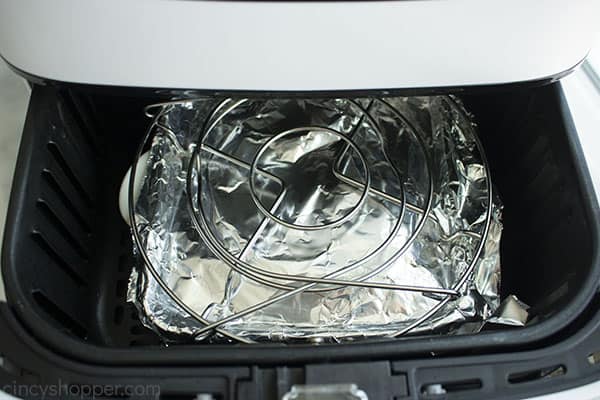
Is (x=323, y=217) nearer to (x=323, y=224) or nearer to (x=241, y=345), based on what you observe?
(x=323, y=224)

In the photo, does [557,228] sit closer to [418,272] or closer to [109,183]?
[418,272]

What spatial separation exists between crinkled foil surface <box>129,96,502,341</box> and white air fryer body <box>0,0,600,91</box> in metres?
0.17

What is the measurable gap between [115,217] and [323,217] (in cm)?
23

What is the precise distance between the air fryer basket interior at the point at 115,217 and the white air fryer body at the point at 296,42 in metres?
0.09

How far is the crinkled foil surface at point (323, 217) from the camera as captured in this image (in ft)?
1.92

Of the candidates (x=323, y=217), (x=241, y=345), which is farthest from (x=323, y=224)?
(x=241, y=345)

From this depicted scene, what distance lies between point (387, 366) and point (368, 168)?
0.28 m

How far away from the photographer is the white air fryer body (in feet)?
1.41

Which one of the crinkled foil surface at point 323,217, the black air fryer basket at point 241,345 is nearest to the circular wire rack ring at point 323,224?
the crinkled foil surface at point 323,217

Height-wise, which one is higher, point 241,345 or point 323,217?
point 323,217

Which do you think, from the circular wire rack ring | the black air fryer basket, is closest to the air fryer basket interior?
the black air fryer basket

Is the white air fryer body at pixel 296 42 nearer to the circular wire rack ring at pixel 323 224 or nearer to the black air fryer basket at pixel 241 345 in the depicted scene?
the black air fryer basket at pixel 241 345

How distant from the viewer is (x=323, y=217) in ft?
2.14

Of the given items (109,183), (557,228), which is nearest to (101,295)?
(109,183)
